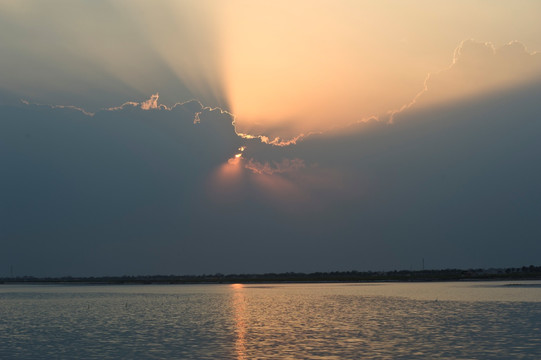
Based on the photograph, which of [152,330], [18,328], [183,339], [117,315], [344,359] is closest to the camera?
[344,359]

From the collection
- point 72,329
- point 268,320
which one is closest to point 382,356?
point 268,320

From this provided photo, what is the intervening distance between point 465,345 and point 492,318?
1863 centimetres

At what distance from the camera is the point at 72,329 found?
5100 cm

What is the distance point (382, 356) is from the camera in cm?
3288

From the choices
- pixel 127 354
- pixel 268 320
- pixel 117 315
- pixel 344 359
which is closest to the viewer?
pixel 344 359

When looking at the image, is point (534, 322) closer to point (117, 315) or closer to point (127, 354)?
point (127, 354)

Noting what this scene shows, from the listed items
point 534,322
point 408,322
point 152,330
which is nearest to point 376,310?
point 408,322

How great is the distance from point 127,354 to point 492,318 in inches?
1312

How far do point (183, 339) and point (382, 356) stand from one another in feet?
51.3

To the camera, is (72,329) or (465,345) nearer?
(465,345)

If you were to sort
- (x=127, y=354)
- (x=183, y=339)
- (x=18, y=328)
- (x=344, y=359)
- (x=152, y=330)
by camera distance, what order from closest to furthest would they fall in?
(x=344, y=359), (x=127, y=354), (x=183, y=339), (x=152, y=330), (x=18, y=328)

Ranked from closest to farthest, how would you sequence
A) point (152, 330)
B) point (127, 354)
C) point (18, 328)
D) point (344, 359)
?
point (344, 359), point (127, 354), point (152, 330), point (18, 328)

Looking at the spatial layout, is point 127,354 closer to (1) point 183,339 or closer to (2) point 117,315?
(1) point 183,339

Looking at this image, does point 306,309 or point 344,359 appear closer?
point 344,359
